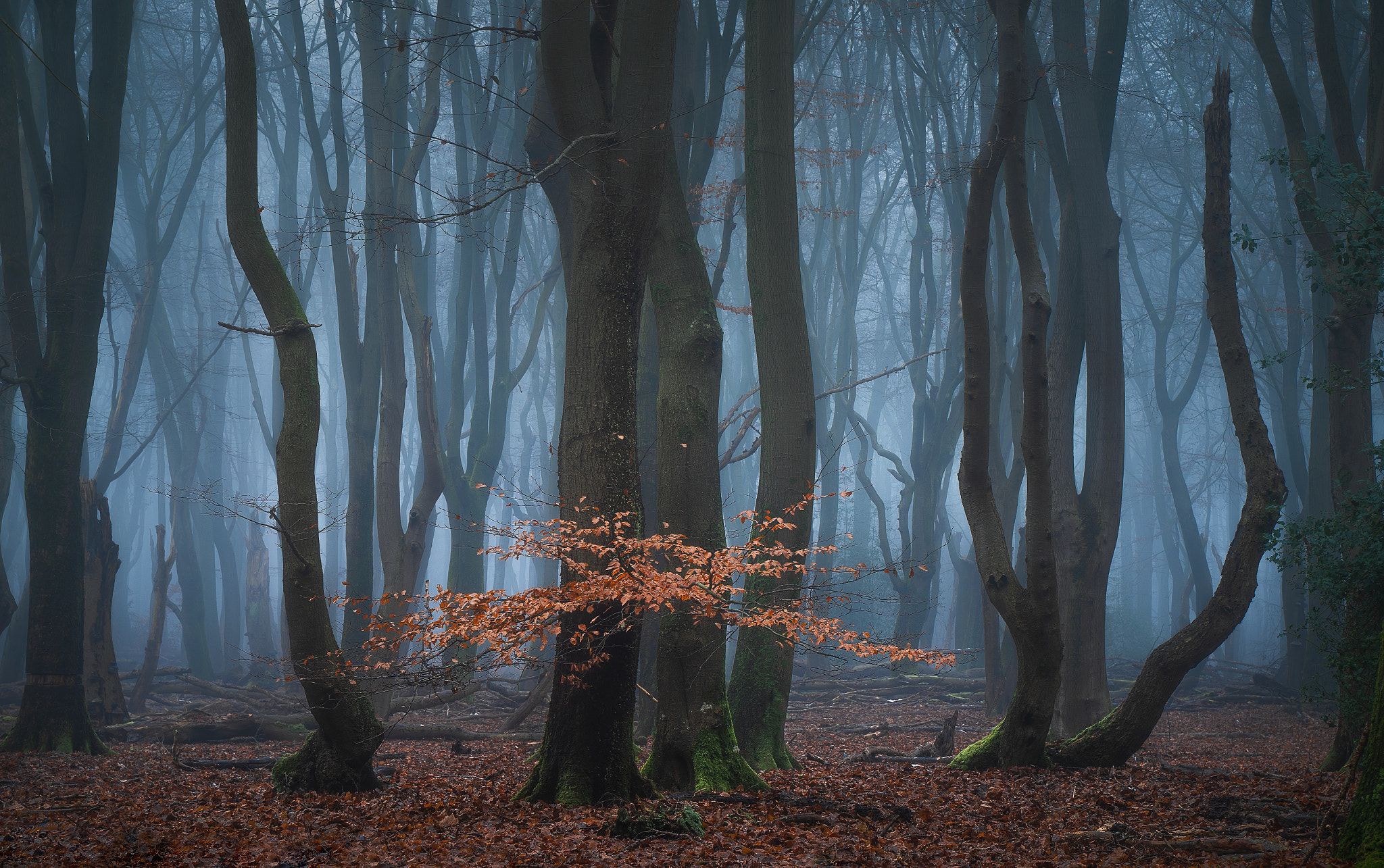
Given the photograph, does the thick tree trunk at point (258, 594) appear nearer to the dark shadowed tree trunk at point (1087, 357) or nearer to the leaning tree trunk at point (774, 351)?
the leaning tree trunk at point (774, 351)

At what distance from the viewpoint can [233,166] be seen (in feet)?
24.5

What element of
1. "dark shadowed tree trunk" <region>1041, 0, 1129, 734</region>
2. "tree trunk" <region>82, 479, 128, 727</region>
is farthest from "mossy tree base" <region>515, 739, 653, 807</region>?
"tree trunk" <region>82, 479, 128, 727</region>

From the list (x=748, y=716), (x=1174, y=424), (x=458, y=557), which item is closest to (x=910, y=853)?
(x=748, y=716)

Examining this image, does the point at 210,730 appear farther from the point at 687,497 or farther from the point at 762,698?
the point at 687,497

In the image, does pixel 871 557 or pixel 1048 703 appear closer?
pixel 1048 703

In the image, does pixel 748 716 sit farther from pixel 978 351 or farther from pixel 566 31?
pixel 566 31

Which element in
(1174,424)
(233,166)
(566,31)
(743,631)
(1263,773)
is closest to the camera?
(566,31)

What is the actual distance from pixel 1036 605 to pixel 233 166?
7.92m

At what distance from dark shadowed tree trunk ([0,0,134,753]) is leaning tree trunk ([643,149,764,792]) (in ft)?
21.8

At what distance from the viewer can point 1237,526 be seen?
309 inches

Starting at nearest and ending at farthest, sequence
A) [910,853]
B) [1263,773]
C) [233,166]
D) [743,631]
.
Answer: [910,853], [233,166], [1263,773], [743,631]

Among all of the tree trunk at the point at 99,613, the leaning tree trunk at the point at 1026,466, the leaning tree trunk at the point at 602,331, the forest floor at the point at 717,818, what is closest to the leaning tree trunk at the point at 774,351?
the forest floor at the point at 717,818

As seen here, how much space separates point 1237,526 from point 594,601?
5.81m

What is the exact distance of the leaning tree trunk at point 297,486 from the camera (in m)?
6.76
